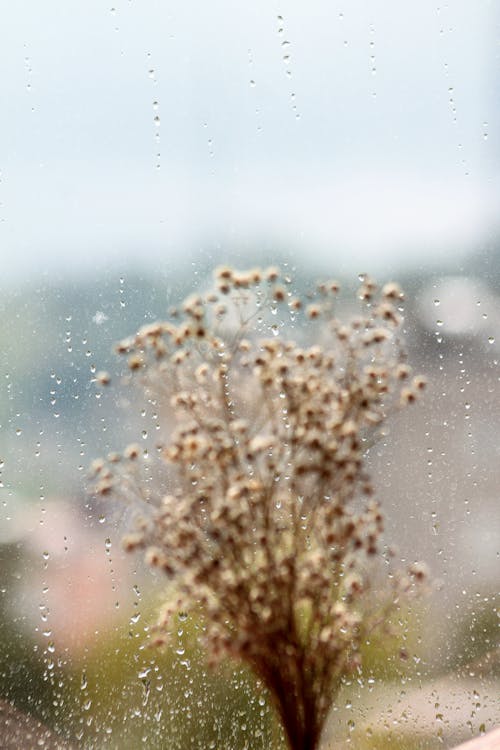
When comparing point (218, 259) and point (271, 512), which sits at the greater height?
point (218, 259)

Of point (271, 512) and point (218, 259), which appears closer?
point (271, 512)

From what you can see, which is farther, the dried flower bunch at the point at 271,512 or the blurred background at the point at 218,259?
the blurred background at the point at 218,259

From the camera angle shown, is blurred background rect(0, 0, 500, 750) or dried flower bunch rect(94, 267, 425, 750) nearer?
dried flower bunch rect(94, 267, 425, 750)

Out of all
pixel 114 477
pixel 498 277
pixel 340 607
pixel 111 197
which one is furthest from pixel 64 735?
pixel 498 277

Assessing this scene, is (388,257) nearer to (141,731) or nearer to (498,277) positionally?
(498,277)
